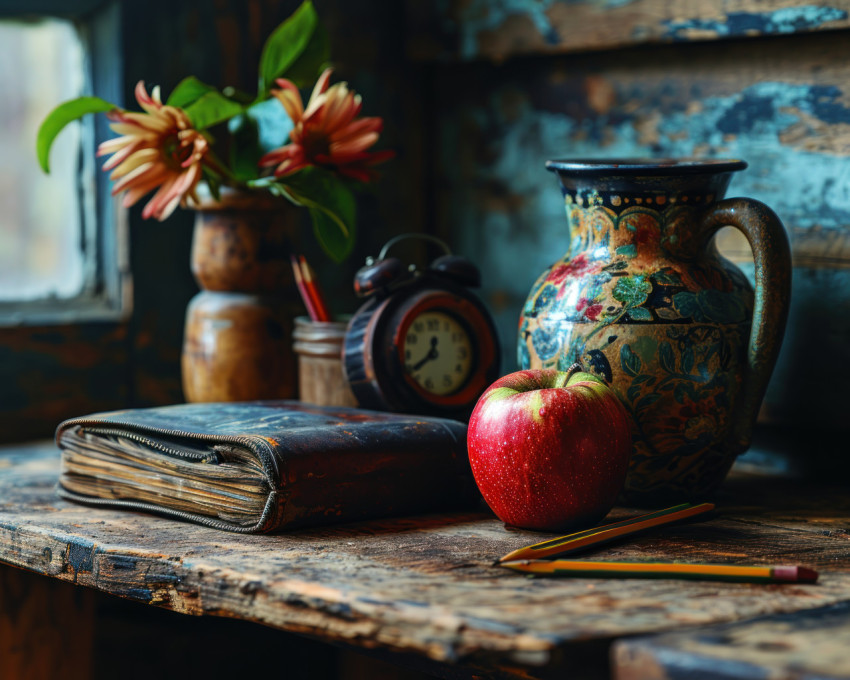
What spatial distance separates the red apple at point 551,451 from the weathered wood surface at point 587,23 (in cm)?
61

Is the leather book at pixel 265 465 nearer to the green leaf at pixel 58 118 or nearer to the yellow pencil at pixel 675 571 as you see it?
the yellow pencil at pixel 675 571

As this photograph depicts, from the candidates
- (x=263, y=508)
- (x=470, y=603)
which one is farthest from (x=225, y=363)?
(x=470, y=603)

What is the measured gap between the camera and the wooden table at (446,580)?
0.76 metres

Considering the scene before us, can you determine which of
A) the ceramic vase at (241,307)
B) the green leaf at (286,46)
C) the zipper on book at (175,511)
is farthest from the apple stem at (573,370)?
the green leaf at (286,46)

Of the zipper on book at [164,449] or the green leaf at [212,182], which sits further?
the green leaf at [212,182]

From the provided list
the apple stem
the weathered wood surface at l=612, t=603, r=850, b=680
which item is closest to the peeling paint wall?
the apple stem

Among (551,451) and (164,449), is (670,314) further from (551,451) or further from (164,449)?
(164,449)

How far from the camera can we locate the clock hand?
1.34 metres

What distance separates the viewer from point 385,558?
0.97m

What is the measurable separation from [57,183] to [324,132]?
1.79 ft

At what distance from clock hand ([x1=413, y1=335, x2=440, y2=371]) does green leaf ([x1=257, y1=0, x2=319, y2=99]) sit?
44cm

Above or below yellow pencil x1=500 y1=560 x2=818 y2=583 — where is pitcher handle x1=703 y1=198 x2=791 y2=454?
above

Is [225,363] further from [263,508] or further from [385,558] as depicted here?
[385,558]

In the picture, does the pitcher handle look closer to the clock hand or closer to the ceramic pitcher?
the ceramic pitcher
